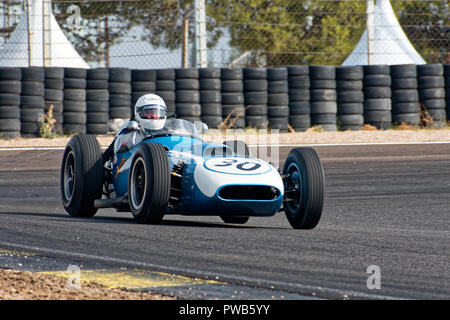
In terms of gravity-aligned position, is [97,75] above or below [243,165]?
above

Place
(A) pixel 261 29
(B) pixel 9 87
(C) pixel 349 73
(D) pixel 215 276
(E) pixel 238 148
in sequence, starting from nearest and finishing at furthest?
1. (D) pixel 215 276
2. (E) pixel 238 148
3. (B) pixel 9 87
4. (C) pixel 349 73
5. (A) pixel 261 29

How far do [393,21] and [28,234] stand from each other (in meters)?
14.2

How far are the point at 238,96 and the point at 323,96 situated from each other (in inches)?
61.5

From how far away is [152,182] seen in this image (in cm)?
679

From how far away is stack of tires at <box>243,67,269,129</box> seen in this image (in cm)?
1546

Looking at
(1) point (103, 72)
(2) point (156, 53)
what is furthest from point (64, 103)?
(2) point (156, 53)

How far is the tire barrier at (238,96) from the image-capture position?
1496 cm

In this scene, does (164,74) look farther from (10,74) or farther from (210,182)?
(210,182)

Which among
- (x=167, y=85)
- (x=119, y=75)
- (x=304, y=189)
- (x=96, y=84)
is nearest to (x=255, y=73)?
(x=167, y=85)

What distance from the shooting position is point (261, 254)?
18.1 feet

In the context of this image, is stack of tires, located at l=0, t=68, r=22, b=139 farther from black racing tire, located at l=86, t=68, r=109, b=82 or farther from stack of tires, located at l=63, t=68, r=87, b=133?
black racing tire, located at l=86, t=68, r=109, b=82
